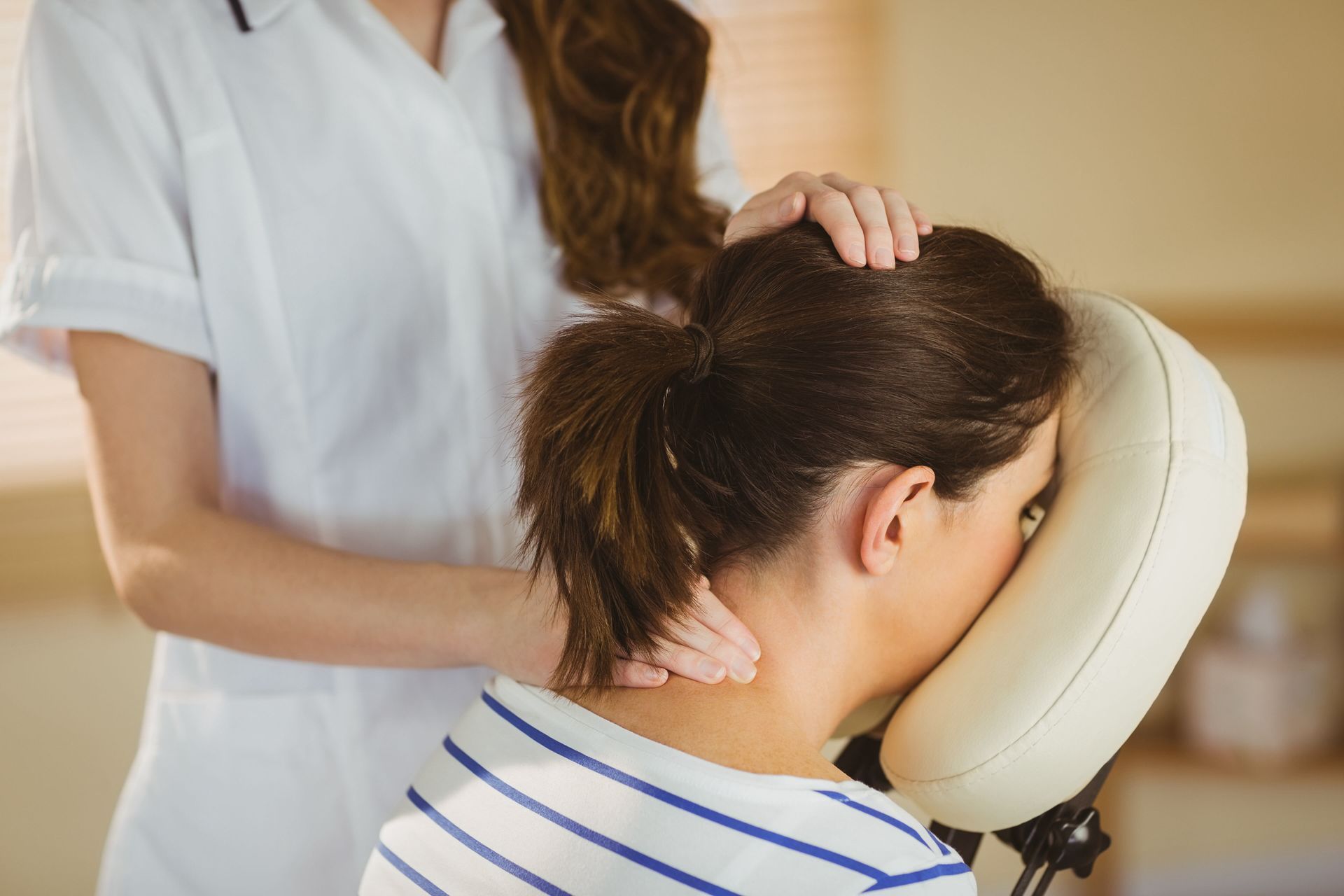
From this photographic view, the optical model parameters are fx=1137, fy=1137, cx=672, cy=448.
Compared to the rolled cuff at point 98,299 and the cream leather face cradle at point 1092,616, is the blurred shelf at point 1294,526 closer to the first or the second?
the cream leather face cradle at point 1092,616

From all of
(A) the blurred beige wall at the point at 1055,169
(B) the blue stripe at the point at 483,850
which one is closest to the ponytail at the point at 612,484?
(B) the blue stripe at the point at 483,850

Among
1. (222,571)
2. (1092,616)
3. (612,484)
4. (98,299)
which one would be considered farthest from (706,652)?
(98,299)

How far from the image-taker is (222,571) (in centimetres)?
82

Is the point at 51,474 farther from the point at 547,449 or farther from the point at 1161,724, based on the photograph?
the point at 1161,724

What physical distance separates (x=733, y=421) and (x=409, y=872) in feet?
1.19

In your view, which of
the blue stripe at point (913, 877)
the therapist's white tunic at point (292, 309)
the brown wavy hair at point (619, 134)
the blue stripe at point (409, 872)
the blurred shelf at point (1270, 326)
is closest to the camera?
the blue stripe at point (913, 877)

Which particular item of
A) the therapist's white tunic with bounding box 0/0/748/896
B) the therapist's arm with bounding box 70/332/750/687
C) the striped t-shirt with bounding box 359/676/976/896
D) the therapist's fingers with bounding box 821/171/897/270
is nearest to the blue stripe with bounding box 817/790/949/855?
the striped t-shirt with bounding box 359/676/976/896

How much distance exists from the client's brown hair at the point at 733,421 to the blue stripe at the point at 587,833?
7 centimetres

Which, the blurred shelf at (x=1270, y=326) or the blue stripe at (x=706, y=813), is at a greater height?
the blue stripe at (x=706, y=813)

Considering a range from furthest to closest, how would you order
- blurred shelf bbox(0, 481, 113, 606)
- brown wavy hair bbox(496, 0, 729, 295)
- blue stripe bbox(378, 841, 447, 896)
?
blurred shelf bbox(0, 481, 113, 606) → brown wavy hair bbox(496, 0, 729, 295) → blue stripe bbox(378, 841, 447, 896)

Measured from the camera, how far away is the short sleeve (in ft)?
2.66

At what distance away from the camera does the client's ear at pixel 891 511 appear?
2.35 ft

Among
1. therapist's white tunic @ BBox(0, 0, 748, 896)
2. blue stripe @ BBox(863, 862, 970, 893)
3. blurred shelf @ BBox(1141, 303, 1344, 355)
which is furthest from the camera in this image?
blurred shelf @ BBox(1141, 303, 1344, 355)

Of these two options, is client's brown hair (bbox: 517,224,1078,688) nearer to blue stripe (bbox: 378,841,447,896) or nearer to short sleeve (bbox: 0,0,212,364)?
blue stripe (bbox: 378,841,447,896)
